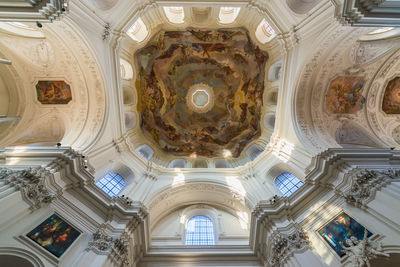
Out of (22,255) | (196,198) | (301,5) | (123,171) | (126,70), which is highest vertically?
(126,70)

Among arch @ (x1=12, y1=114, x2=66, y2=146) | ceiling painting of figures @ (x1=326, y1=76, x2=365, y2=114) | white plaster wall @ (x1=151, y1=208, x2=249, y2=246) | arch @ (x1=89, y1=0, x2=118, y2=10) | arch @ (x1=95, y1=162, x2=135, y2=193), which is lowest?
white plaster wall @ (x1=151, y1=208, x2=249, y2=246)

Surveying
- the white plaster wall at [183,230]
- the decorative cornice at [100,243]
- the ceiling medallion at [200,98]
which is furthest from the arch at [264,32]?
the decorative cornice at [100,243]

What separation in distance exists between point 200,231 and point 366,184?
9066 millimetres

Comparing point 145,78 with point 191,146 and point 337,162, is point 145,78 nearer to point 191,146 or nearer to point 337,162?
point 191,146

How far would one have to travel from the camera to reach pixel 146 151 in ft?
61.9

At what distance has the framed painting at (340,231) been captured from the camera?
7047mm

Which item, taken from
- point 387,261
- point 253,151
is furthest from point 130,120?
point 387,261

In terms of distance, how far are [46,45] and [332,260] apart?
52.5ft

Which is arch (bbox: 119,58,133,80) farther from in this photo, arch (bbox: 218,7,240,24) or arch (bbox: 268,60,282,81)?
arch (bbox: 268,60,282,81)

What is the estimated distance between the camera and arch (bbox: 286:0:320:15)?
996 centimetres

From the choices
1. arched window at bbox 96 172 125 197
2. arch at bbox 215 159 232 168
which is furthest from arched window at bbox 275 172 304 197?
arched window at bbox 96 172 125 197

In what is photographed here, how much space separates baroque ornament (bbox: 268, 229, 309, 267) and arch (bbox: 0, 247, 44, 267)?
8.39m

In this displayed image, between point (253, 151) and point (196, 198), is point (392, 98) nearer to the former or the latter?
point (253, 151)

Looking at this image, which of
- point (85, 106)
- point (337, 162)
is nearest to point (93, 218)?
point (85, 106)
